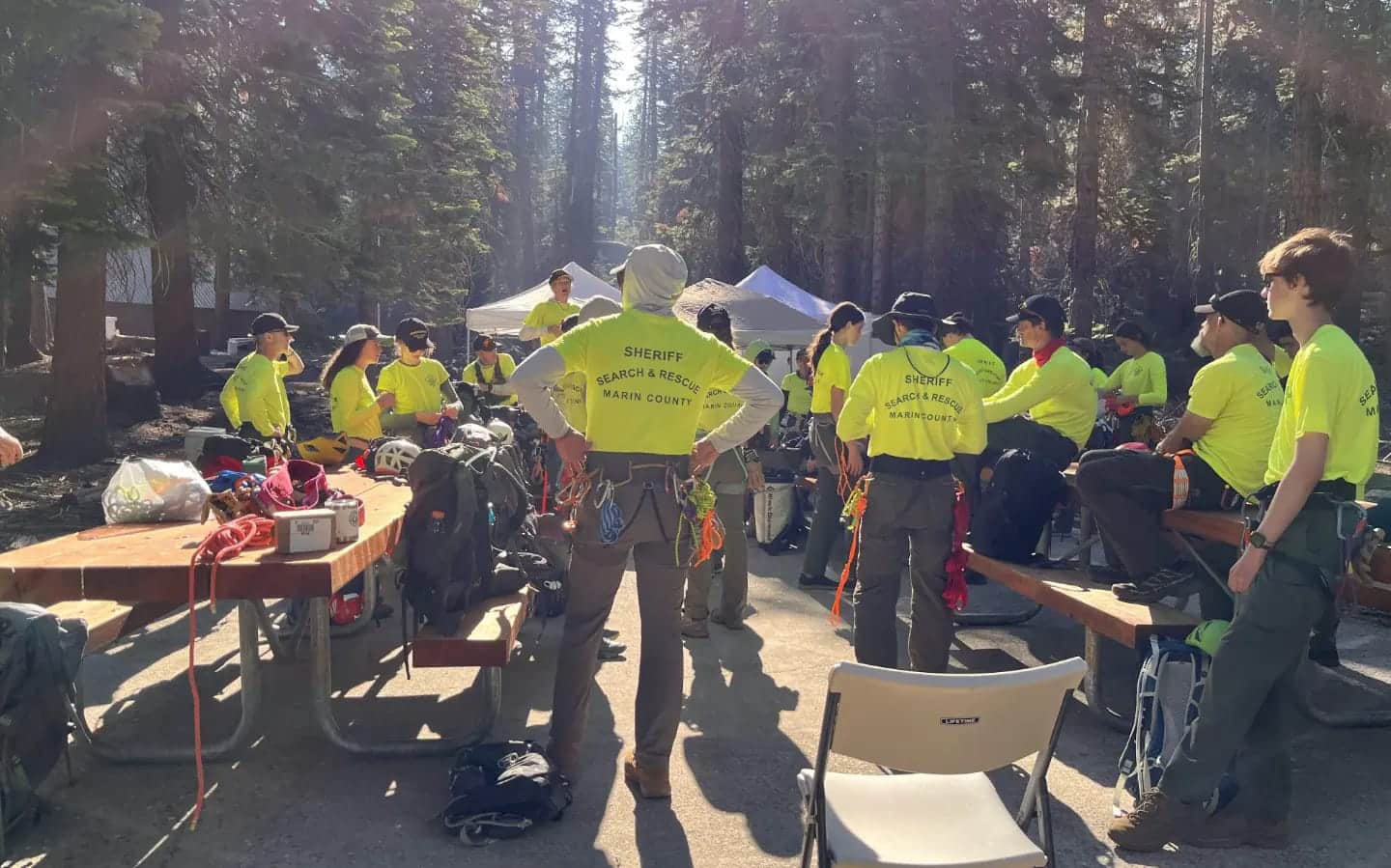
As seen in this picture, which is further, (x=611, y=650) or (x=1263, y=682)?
(x=611, y=650)

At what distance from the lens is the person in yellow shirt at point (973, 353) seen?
820 cm

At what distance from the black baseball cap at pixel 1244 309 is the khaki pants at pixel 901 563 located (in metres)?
1.57

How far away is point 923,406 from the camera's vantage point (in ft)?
16.4

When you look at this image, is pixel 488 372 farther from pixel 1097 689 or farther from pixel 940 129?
pixel 940 129

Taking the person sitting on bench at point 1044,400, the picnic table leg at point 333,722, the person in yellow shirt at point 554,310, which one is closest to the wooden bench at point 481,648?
the picnic table leg at point 333,722

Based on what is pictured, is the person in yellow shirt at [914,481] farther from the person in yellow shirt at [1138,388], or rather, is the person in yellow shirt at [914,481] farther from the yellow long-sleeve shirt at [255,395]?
the person in yellow shirt at [1138,388]

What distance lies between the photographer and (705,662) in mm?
6059

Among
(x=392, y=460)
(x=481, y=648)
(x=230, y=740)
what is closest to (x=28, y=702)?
(x=230, y=740)

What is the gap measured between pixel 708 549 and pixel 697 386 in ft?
2.45

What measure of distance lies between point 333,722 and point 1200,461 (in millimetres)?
4344

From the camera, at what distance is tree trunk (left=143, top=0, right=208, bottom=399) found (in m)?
12.5

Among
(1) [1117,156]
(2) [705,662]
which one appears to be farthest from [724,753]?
(1) [1117,156]

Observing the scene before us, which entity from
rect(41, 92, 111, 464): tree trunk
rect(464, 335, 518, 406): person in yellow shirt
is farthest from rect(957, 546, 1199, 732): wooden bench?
rect(41, 92, 111, 464): tree trunk

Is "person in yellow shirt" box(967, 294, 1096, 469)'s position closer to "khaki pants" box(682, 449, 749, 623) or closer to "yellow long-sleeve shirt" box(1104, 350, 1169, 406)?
"khaki pants" box(682, 449, 749, 623)
